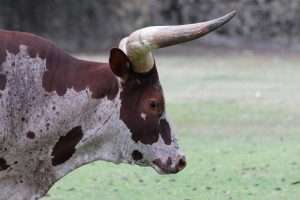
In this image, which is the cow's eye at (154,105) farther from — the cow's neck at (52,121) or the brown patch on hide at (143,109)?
the cow's neck at (52,121)

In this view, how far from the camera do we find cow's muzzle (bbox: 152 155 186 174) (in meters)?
7.32

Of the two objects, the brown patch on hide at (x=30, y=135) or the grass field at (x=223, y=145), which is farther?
the grass field at (x=223, y=145)

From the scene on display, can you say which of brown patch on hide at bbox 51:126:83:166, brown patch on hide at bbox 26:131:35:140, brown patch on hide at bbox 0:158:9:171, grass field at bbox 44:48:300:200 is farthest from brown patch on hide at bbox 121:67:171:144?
grass field at bbox 44:48:300:200

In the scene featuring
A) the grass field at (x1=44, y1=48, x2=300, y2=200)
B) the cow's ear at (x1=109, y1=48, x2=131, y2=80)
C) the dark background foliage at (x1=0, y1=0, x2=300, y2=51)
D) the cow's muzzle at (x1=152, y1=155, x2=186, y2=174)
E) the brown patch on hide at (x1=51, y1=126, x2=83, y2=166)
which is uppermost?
the dark background foliage at (x1=0, y1=0, x2=300, y2=51)

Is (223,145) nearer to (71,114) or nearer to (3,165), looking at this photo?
(71,114)

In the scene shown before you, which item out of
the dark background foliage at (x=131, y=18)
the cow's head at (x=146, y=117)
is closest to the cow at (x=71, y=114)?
the cow's head at (x=146, y=117)

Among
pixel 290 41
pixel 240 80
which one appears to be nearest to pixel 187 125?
pixel 240 80

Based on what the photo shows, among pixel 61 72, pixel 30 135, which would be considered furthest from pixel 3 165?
pixel 61 72

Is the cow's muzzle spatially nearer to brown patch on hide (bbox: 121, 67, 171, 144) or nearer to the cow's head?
the cow's head

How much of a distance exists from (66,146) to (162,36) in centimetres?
104

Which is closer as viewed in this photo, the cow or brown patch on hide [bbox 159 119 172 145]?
the cow

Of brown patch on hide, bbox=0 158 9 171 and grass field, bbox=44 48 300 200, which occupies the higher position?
brown patch on hide, bbox=0 158 9 171

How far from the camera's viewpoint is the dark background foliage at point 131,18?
3397 centimetres

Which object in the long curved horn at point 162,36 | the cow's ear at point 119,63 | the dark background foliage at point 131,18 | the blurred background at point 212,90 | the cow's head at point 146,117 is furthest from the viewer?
the dark background foliage at point 131,18
